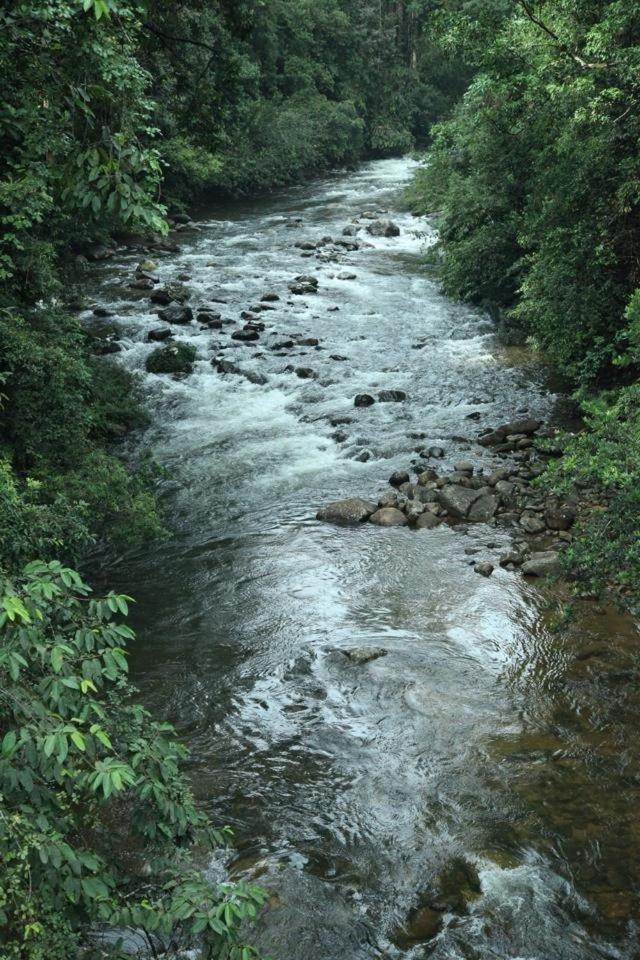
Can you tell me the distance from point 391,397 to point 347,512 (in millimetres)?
3988

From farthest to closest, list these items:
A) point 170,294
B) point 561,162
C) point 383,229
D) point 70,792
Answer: point 383,229 < point 170,294 < point 561,162 < point 70,792

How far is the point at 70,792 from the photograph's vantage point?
→ 9.93 feet

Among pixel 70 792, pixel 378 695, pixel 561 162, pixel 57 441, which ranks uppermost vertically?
pixel 561 162

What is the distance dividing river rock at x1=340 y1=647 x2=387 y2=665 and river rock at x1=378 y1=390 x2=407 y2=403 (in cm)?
694

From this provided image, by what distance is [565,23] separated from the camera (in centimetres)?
1073

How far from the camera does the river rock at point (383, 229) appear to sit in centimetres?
2459

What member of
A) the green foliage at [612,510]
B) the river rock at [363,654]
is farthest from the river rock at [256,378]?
the green foliage at [612,510]

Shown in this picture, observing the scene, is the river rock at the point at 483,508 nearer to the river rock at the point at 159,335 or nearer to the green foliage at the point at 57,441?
the green foliage at the point at 57,441

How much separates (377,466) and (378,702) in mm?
5481

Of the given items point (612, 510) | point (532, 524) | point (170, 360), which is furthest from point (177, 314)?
point (612, 510)

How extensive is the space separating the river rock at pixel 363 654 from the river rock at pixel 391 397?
694 cm

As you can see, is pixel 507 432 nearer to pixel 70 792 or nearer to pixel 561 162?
pixel 561 162

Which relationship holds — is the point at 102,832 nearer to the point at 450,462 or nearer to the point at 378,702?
the point at 378,702

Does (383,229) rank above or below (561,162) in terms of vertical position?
below
